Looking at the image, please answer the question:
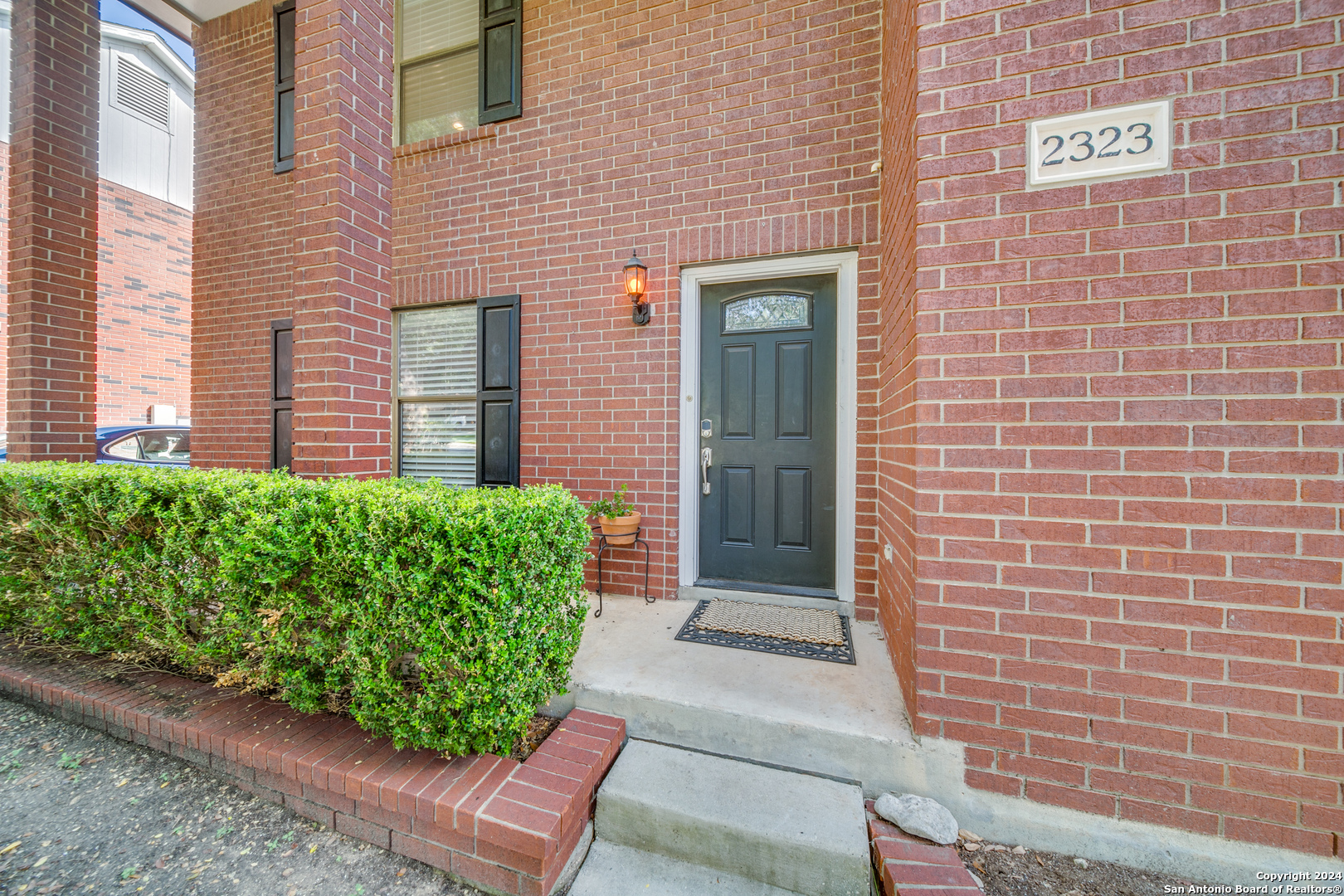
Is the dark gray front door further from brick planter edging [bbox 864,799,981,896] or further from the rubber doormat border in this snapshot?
brick planter edging [bbox 864,799,981,896]

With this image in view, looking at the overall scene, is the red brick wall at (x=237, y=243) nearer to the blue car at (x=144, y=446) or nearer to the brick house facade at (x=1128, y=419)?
the blue car at (x=144, y=446)

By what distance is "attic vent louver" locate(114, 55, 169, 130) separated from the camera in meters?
8.70

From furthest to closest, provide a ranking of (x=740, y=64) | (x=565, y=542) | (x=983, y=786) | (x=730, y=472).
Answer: (x=730, y=472), (x=740, y=64), (x=565, y=542), (x=983, y=786)

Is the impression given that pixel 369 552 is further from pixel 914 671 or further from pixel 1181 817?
pixel 1181 817

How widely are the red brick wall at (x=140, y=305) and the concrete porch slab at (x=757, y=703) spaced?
11035 millimetres

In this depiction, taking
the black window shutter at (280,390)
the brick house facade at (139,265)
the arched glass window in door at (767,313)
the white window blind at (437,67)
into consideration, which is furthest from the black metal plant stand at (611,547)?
the brick house facade at (139,265)

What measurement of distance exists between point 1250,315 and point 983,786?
62.0 inches

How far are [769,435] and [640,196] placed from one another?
1714 mm

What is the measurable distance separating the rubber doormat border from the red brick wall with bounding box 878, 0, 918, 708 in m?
0.20

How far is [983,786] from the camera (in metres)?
1.52

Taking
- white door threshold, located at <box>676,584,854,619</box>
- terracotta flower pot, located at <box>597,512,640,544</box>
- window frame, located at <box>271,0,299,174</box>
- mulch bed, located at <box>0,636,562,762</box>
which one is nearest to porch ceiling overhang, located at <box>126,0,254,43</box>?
window frame, located at <box>271,0,299,174</box>

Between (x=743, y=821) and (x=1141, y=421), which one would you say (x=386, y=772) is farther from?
(x=1141, y=421)

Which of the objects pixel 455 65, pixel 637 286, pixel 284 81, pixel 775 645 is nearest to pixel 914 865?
pixel 775 645

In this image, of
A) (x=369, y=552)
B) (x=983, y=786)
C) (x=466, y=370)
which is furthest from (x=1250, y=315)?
(x=466, y=370)
